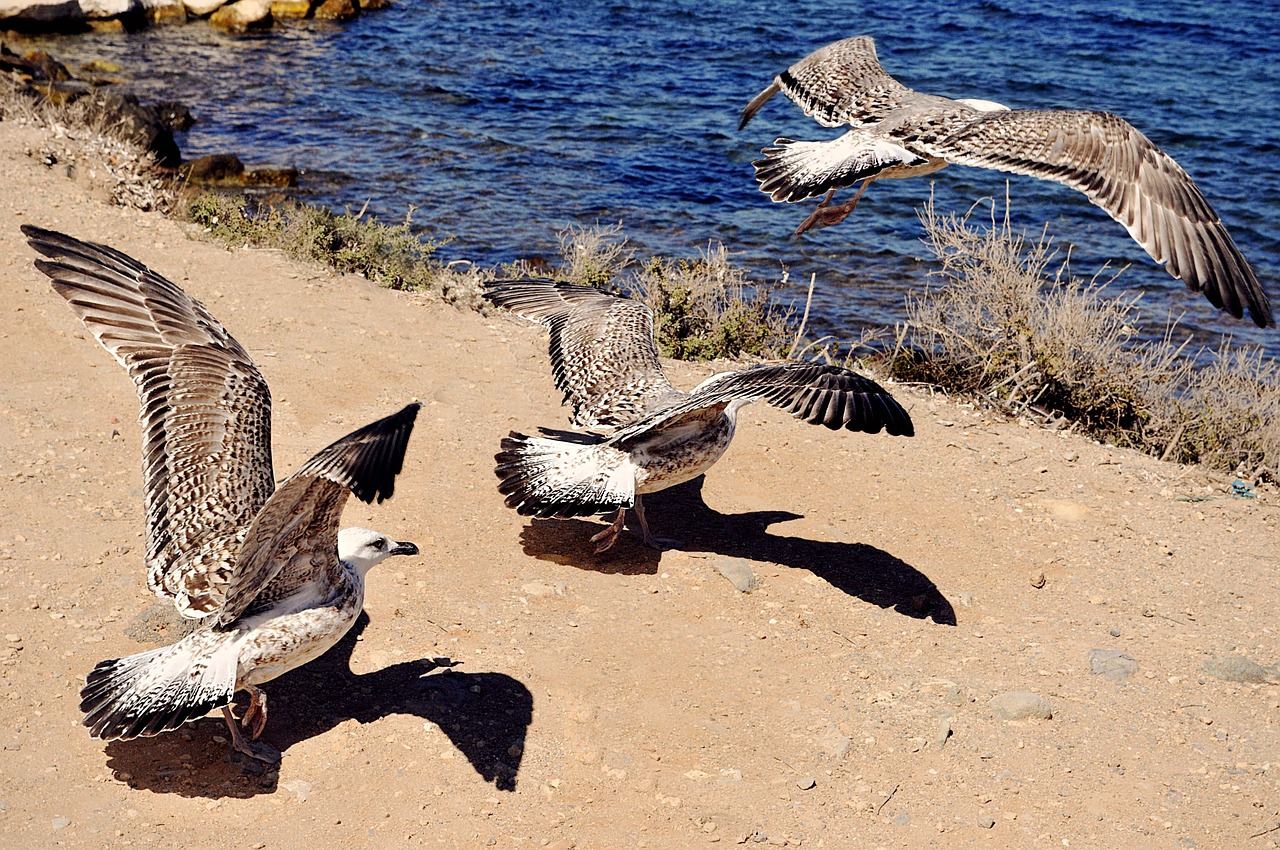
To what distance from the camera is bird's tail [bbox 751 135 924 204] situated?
6223 millimetres

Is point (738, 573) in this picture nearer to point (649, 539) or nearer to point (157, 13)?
point (649, 539)

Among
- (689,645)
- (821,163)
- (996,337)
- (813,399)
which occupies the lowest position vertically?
(689,645)

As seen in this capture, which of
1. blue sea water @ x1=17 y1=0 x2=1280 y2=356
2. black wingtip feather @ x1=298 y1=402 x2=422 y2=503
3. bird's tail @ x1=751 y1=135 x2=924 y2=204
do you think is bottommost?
blue sea water @ x1=17 y1=0 x2=1280 y2=356

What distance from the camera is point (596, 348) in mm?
6781

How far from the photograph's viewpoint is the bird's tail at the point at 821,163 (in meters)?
6.22

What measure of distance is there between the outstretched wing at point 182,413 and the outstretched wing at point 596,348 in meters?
1.96

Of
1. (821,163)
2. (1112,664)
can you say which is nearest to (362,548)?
(821,163)

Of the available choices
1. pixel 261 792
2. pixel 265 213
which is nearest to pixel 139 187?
pixel 265 213

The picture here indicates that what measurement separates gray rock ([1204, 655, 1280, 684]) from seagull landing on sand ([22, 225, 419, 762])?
367cm

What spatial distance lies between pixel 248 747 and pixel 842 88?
5579 millimetres

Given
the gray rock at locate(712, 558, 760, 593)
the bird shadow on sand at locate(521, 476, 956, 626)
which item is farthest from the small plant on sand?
the gray rock at locate(712, 558, 760, 593)

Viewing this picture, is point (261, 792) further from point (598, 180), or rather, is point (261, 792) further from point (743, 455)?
point (598, 180)

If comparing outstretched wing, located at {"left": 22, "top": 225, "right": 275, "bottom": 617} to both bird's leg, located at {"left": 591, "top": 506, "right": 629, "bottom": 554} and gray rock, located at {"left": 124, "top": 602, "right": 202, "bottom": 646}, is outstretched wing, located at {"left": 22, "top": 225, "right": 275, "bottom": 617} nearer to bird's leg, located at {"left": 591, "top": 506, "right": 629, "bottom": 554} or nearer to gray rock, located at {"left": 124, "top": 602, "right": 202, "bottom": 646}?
gray rock, located at {"left": 124, "top": 602, "right": 202, "bottom": 646}

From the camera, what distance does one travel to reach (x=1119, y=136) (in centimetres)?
639
